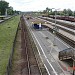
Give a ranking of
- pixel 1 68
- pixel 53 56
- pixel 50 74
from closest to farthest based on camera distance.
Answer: pixel 50 74 < pixel 1 68 < pixel 53 56

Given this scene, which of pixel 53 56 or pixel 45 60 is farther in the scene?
pixel 53 56

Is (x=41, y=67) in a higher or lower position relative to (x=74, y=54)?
lower

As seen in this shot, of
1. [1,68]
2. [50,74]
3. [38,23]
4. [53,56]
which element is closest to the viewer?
[50,74]

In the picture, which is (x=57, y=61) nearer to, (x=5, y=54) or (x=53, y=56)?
(x=53, y=56)

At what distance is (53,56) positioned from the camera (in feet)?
94.2

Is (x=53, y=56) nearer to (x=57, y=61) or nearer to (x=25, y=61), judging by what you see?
(x=57, y=61)

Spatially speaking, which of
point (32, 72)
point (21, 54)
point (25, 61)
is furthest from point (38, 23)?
point (32, 72)

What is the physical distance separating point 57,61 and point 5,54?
7943 mm

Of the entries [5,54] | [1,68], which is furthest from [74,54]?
[5,54]

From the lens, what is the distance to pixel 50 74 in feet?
67.5

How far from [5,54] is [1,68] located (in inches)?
295

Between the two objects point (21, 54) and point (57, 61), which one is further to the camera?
point (21, 54)

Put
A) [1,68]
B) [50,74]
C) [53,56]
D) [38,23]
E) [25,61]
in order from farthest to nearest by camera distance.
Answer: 1. [38,23]
2. [53,56]
3. [25,61]
4. [1,68]
5. [50,74]

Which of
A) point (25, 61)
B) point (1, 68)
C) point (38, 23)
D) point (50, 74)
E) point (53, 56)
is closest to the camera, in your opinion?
point (50, 74)
